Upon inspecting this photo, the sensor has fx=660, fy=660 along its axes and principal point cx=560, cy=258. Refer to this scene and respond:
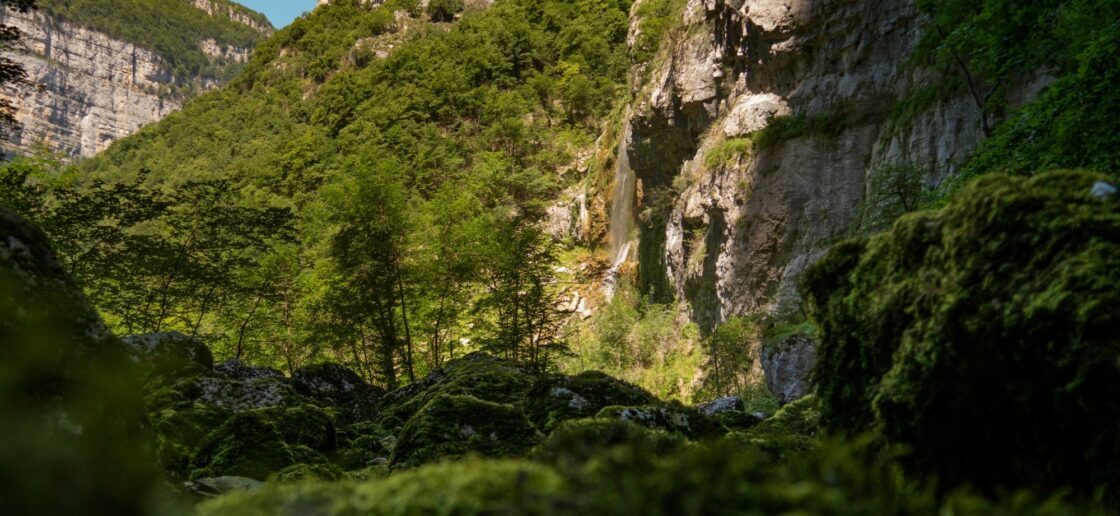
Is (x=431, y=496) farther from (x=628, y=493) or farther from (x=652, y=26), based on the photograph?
(x=652, y=26)

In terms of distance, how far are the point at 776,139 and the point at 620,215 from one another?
643 inches

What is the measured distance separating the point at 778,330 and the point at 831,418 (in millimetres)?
22706

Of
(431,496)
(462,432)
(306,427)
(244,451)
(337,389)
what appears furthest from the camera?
(337,389)

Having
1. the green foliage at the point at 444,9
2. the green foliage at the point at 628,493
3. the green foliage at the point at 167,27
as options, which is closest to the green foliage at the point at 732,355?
the green foliage at the point at 628,493

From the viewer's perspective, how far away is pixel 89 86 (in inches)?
6609

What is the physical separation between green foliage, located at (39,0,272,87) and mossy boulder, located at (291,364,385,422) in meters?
190

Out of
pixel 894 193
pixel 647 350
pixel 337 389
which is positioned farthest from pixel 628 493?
pixel 647 350

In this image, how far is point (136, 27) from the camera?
174 metres

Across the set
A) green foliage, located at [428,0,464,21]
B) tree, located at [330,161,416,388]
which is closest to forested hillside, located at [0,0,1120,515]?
tree, located at [330,161,416,388]

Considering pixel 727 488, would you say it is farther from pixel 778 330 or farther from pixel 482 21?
pixel 482 21

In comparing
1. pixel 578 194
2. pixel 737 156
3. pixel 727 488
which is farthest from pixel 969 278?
pixel 578 194

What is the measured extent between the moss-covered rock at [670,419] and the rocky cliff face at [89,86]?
17843 cm

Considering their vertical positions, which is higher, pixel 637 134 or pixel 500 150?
pixel 500 150

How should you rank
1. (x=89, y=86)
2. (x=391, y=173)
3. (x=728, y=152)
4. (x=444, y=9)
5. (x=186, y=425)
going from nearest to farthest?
(x=186, y=425) < (x=391, y=173) < (x=728, y=152) < (x=444, y=9) < (x=89, y=86)
